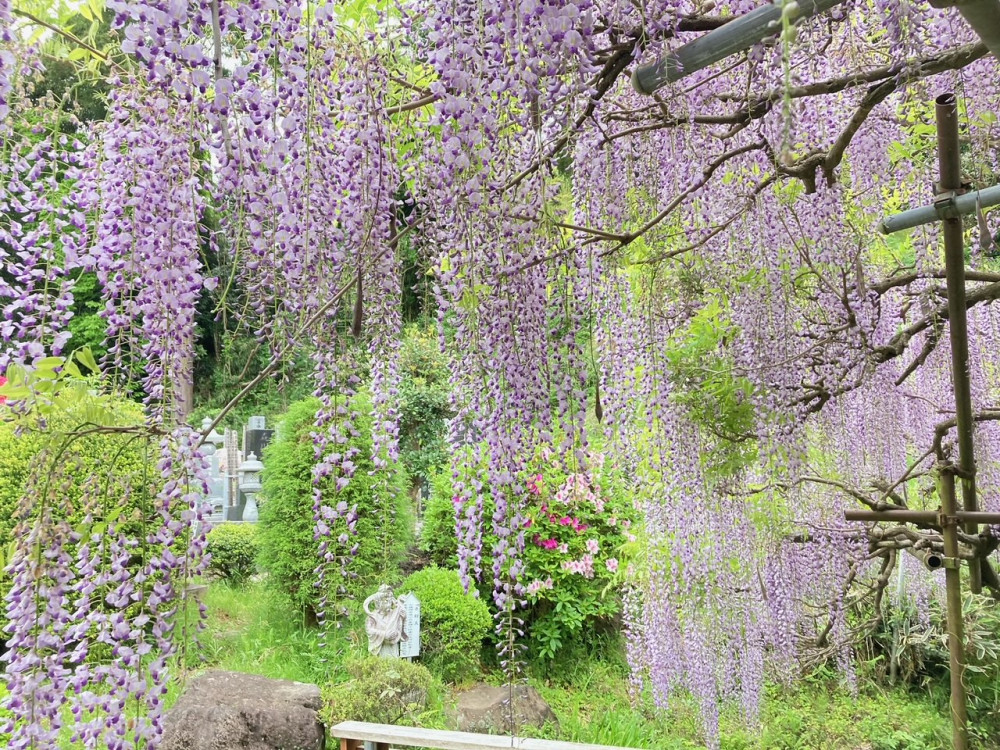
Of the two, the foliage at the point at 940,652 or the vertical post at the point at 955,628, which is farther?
the foliage at the point at 940,652

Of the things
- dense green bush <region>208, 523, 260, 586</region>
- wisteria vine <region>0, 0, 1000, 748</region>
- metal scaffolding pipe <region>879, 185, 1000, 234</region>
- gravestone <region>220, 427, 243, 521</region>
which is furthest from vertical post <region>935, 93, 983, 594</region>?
gravestone <region>220, 427, 243, 521</region>

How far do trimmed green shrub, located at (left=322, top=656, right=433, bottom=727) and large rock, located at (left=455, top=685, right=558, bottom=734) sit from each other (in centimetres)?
26

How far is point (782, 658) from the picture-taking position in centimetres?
350

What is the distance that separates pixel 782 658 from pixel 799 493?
42.2 inches

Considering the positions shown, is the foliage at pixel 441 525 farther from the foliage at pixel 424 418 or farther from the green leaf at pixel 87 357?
the green leaf at pixel 87 357

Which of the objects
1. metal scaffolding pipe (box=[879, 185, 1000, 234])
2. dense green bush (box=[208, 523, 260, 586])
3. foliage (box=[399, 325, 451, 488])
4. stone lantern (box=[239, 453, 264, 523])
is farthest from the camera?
stone lantern (box=[239, 453, 264, 523])

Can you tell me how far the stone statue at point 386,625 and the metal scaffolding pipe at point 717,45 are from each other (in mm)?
3703

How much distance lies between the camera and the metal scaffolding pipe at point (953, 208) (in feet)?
4.75

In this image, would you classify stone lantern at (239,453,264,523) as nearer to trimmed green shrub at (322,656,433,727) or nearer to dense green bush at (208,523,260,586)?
dense green bush at (208,523,260,586)

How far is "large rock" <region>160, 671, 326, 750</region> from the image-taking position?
3.59 meters

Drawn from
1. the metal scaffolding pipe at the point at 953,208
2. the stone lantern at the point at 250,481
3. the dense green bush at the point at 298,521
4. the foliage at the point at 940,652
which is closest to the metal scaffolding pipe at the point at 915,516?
the metal scaffolding pipe at the point at 953,208

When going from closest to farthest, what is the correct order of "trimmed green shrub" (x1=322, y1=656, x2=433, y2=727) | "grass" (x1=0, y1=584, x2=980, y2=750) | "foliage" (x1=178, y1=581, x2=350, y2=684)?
1. "trimmed green shrub" (x1=322, y1=656, x2=433, y2=727)
2. "grass" (x1=0, y1=584, x2=980, y2=750)
3. "foliage" (x1=178, y1=581, x2=350, y2=684)

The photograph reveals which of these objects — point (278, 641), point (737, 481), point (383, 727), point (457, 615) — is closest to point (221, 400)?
point (278, 641)

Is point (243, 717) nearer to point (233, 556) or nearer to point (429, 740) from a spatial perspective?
point (429, 740)
